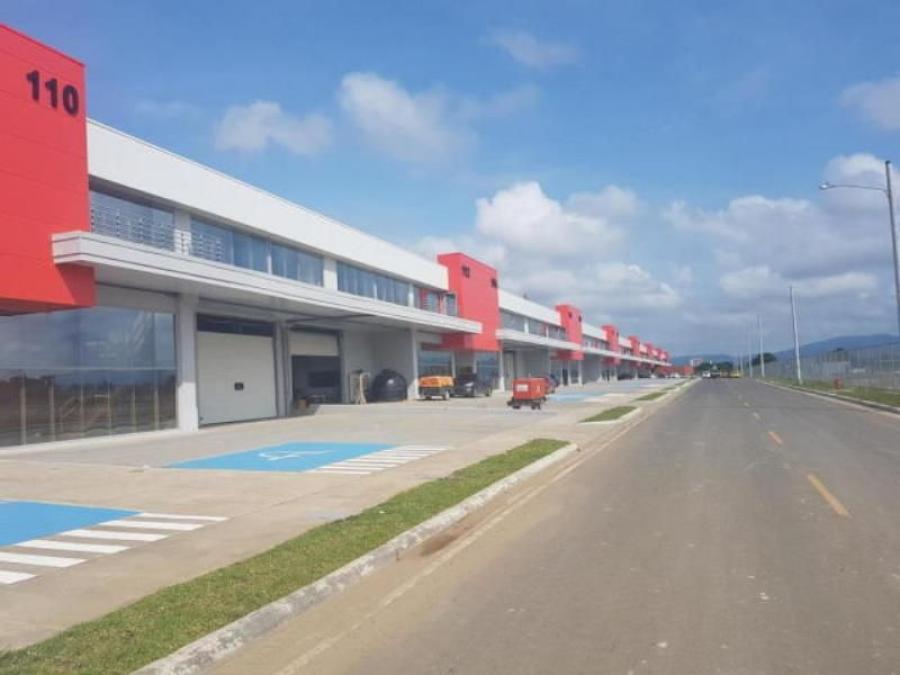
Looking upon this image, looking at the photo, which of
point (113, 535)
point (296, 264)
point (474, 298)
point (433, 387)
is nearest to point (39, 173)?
point (113, 535)

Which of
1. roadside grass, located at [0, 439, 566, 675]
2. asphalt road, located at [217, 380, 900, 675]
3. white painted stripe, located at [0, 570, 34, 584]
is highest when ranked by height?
roadside grass, located at [0, 439, 566, 675]

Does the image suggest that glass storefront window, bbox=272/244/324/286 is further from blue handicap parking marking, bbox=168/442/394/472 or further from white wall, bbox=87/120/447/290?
blue handicap parking marking, bbox=168/442/394/472

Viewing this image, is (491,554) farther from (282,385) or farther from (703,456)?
(282,385)

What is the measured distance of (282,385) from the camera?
36.9m

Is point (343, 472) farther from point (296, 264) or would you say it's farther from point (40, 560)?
point (296, 264)

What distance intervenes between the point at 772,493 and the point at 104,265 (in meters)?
17.3

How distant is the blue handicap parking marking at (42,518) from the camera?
31.3ft

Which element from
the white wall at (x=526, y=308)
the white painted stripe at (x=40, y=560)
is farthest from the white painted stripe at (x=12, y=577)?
the white wall at (x=526, y=308)

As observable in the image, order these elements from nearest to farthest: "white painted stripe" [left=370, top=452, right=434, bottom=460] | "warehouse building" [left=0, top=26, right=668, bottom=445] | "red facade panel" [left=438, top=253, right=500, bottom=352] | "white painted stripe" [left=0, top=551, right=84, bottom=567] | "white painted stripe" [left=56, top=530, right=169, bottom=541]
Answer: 1. "white painted stripe" [left=0, top=551, right=84, bottom=567]
2. "white painted stripe" [left=56, top=530, right=169, bottom=541]
3. "white painted stripe" [left=370, top=452, right=434, bottom=460]
4. "warehouse building" [left=0, top=26, right=668, bottom=445]
5. "red facade panel" [left=438, top=253, right=500, bottom=352]

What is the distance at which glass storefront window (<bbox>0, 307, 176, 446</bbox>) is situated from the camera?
2067 centimetres

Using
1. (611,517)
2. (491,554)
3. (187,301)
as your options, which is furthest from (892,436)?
(187,301)

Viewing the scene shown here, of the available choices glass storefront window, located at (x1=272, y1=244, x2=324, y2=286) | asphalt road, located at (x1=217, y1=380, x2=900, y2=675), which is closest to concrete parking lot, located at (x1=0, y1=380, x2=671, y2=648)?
asphalt road, located at (x1=217, y1=380, x2=900, y2=675)

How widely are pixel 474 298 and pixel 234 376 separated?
1159 inches

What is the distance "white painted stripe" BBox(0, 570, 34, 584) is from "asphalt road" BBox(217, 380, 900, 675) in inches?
→ 128
